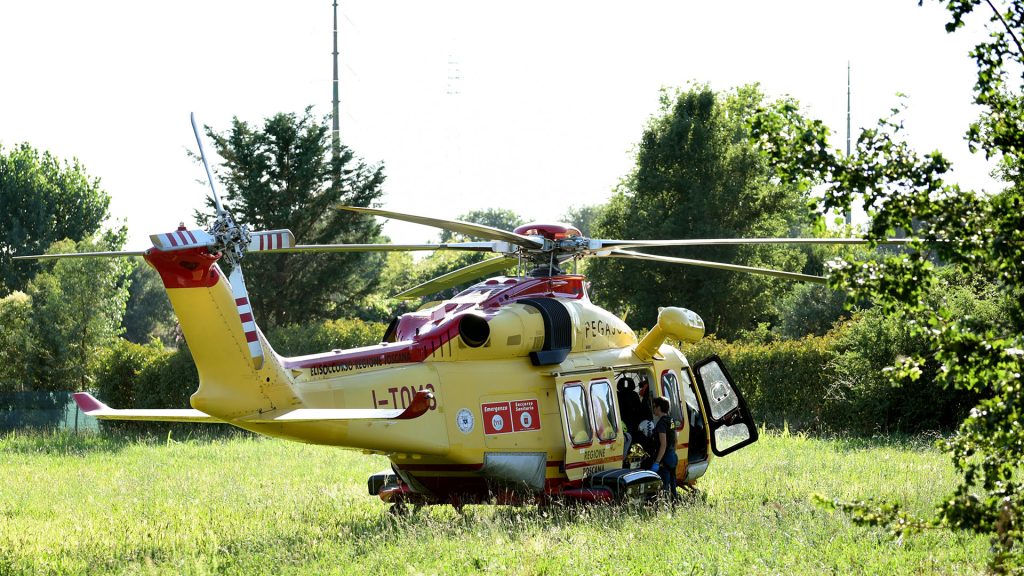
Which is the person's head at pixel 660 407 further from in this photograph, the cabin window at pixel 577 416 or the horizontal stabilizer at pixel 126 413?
the horizontal stabilizer at pixel 126 413

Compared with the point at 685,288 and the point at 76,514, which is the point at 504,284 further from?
the point at 685,288

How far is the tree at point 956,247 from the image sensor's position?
5.07 m

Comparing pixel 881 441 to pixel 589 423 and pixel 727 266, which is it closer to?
pixel 727 266

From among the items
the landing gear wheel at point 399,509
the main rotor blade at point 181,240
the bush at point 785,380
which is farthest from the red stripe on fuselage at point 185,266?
the bush at point 785,380

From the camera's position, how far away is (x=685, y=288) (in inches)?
1569

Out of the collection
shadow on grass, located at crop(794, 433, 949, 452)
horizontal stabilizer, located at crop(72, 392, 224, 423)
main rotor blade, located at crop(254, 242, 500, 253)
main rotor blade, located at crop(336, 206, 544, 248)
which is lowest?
shadow on grass, located at crop(794, 433, 949, 452)

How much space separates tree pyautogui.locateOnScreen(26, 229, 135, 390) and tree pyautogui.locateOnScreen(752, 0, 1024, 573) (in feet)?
110

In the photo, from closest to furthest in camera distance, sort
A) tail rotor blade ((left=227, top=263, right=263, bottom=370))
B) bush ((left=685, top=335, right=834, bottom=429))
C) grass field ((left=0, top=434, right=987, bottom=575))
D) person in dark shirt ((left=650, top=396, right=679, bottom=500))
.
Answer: grass field ((left=0, top=434, right=987, bottom=575)), tail rotor blade ((left=227, top=263, right=263, bottom=370)), person in dark shirt ((left=650, top=396, right=679, bottom=500)), bush ((left=685, top=335, right=834, bottom=429))

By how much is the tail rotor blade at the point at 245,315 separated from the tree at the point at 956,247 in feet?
19.0

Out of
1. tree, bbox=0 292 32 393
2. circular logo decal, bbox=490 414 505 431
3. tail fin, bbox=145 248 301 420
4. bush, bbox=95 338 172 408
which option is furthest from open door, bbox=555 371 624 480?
tree, bbox=0 292 32 393

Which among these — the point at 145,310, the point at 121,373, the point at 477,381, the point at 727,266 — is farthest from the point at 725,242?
the point at 145,310

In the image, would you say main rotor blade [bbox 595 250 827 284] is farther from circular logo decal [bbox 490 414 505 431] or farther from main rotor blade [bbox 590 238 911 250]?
circular logo decal [bbox 490 414 505 431]

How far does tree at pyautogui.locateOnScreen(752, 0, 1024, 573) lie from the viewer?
5.07 meters

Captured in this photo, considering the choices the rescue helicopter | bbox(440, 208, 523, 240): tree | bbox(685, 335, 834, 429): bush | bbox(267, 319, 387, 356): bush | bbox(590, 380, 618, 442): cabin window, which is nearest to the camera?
the rescue helicopter
